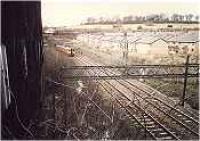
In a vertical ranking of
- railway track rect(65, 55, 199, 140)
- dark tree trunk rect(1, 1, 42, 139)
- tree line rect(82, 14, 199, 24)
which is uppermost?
tree line rect(82, 14, 199, 24)

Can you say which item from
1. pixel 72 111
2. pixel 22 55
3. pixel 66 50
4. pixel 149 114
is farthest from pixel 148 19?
pixel 22 55

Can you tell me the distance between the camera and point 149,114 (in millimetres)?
7922

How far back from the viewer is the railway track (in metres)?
7.24

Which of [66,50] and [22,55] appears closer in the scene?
[22,55]

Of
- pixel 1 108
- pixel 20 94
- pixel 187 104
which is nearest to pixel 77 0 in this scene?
pixel 20 94

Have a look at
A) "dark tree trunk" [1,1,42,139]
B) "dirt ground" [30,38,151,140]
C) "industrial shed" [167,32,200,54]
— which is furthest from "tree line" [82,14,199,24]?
"dark tree trunk" [1,1,42,139]

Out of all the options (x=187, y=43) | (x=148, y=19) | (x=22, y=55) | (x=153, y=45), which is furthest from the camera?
(x=153, y=45)

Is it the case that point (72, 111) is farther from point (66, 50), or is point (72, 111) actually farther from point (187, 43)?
point (187, 43)

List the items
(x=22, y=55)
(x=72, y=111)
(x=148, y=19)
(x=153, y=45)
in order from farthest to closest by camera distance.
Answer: (x=153, y=45)
(x=148, y=19)
(x=72, y=111)
(x=22, y=55)

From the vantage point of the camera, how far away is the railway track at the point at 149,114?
7242mm

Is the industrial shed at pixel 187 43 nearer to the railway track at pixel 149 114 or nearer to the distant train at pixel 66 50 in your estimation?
the railway track at pixel 149 114

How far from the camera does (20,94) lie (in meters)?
6.41

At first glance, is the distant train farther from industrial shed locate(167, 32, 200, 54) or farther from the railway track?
industrial shed locate(167, 32, 200, 54)

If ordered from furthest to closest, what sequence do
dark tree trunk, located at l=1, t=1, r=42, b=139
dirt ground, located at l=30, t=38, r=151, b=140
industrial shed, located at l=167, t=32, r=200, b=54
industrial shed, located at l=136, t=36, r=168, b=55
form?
industrial shed, located at l=136, t=36, r=168, b=55
industrial shed, located at l=167, t=32, r=200, b=54
dirt ground, located at l=30, t=38, r=151, b=140
dark tree trunk, located at l=1, t=1, r=42, b=139
